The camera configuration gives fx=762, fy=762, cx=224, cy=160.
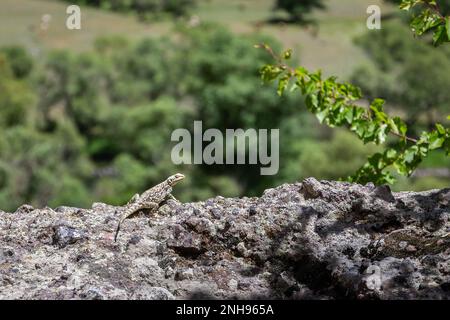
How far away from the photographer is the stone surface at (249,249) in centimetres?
441

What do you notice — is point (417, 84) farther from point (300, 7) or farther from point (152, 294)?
point (152, 294)

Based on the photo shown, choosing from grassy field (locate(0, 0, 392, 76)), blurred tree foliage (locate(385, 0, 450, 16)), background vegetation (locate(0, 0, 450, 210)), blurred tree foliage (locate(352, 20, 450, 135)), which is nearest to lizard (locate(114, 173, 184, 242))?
blurred tree foliage (locate(385, 0, 450, 16))

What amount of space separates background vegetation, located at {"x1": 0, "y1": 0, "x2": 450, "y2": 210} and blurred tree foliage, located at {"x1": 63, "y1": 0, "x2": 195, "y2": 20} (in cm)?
58

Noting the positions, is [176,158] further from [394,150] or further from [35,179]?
[394,150]

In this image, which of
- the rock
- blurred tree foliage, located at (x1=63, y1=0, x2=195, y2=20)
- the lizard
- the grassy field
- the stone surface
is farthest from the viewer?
blurred tree foliage, located at (x1=63, y1=0, x2=195, y2=20)

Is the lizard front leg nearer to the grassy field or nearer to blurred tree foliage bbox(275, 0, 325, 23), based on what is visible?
the grassy field

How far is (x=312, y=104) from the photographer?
6828 millimetres

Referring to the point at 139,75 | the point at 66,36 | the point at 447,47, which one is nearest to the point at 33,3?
the point at 66,36

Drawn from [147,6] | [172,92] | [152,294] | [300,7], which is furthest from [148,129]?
[147,6]

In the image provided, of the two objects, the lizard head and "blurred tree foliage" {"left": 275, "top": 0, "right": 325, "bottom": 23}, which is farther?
"blurred tree foliage" {"left": 275, "top": 0, "right": 325, "bottom": 23}

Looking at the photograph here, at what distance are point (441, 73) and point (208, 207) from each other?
58.7 metres

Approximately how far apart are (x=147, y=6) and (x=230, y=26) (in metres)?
21.4

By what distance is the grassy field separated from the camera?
7162cm

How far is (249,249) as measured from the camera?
4.93m
